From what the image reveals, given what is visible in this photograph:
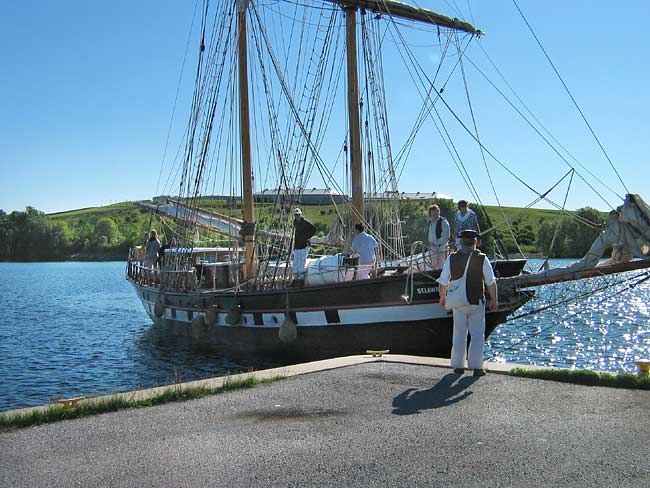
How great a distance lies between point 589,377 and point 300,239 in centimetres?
1138

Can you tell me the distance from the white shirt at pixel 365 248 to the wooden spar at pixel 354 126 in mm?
2479

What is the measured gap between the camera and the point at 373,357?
11.6 meters

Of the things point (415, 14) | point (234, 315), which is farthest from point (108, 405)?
point (415, 14)

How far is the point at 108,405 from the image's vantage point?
8344 mm

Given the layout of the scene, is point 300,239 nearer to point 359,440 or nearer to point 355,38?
point 355,38

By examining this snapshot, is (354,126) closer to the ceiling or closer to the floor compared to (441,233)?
closer to the ceiling

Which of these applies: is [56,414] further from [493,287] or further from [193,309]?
[193,309]

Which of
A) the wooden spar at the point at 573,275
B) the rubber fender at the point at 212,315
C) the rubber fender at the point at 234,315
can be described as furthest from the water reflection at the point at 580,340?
the rubber fender at the point at 212,315

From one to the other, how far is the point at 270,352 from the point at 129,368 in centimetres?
488

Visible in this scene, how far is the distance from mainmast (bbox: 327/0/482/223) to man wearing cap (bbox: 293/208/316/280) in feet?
5.47

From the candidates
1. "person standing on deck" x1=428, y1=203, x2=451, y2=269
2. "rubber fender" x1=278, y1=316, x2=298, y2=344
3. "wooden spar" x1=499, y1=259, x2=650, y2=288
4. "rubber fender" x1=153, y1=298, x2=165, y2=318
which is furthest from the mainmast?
"rubber fender" x1=153, y1=298, x2=165, y2=318

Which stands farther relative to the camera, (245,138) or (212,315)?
(245,138)

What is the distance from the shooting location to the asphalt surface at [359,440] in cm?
567

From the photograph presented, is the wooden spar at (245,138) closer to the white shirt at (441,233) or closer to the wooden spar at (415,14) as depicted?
the wooden spar at (415,14)
